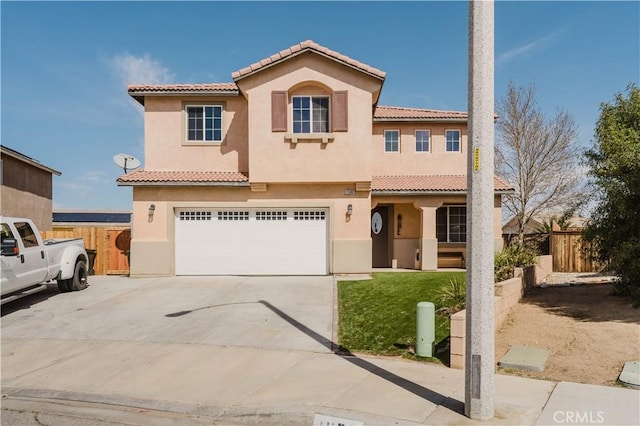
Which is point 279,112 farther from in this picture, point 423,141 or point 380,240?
point 380,240

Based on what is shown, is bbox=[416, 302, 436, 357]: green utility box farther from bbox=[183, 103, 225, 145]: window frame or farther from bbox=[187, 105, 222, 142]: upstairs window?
bbox=[187, 105, 222, 142]: upstairs window

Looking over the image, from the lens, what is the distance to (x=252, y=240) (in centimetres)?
1628

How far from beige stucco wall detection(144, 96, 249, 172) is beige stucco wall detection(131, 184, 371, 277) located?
1192mm

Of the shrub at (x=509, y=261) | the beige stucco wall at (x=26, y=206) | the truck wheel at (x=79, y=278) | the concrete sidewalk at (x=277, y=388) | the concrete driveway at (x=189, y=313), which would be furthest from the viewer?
the beige stucco wall at (x=26, y=206)

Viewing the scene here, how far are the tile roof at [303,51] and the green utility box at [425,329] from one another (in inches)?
394

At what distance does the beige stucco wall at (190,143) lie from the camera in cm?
1697

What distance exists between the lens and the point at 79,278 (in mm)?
14195

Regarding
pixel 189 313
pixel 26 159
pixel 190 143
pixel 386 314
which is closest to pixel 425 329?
pixel 386 314

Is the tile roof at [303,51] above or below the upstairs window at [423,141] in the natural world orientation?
above

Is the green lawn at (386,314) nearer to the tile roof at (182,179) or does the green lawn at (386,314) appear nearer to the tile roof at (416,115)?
the tile roof at (182,179)

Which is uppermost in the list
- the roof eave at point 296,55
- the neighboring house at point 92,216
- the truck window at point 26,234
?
the roof eave at point 296,55

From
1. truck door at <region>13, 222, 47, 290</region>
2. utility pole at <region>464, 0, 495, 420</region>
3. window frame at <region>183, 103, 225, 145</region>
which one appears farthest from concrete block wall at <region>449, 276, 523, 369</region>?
window frame at <region>183, 103, 225, 145</region>

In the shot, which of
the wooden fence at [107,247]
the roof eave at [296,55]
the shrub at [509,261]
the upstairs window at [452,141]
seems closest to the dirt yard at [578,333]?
the shrub at [509,261]

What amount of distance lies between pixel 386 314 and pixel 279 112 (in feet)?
27.2
